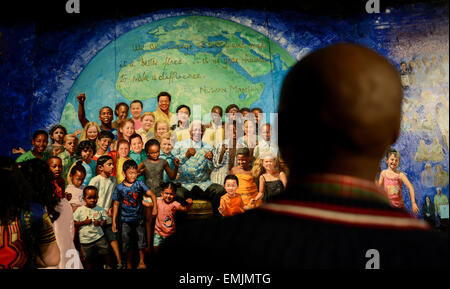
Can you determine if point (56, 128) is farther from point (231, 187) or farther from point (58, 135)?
point (231, 187)

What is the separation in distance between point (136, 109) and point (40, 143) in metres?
1.85

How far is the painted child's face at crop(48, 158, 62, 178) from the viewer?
6988mm

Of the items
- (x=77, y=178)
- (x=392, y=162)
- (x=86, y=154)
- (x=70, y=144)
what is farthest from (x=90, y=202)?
(x=392, y=162)

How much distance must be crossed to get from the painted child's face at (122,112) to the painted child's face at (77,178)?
1181mm

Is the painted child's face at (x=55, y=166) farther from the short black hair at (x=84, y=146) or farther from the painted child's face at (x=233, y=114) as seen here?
the painted child's face at (x=233, y=114)

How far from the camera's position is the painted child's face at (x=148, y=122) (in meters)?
7.09

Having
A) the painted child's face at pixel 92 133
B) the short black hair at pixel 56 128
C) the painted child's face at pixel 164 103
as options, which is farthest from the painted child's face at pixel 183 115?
the short black hair at pixel 56 128

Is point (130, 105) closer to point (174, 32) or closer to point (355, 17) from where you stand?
point (174, 32)

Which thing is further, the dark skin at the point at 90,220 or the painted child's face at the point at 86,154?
the painted child's face at the point at 86,154

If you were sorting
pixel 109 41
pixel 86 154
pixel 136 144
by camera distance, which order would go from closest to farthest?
pixel 136 144 < pixel 86 154 < pixel 109 41

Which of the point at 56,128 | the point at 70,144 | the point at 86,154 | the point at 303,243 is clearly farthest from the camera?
the point at 56,128

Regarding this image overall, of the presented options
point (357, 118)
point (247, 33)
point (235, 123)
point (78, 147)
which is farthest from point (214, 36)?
point (357, 118)

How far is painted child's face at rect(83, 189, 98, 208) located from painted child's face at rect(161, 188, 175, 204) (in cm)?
116

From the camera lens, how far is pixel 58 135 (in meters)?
7.29
